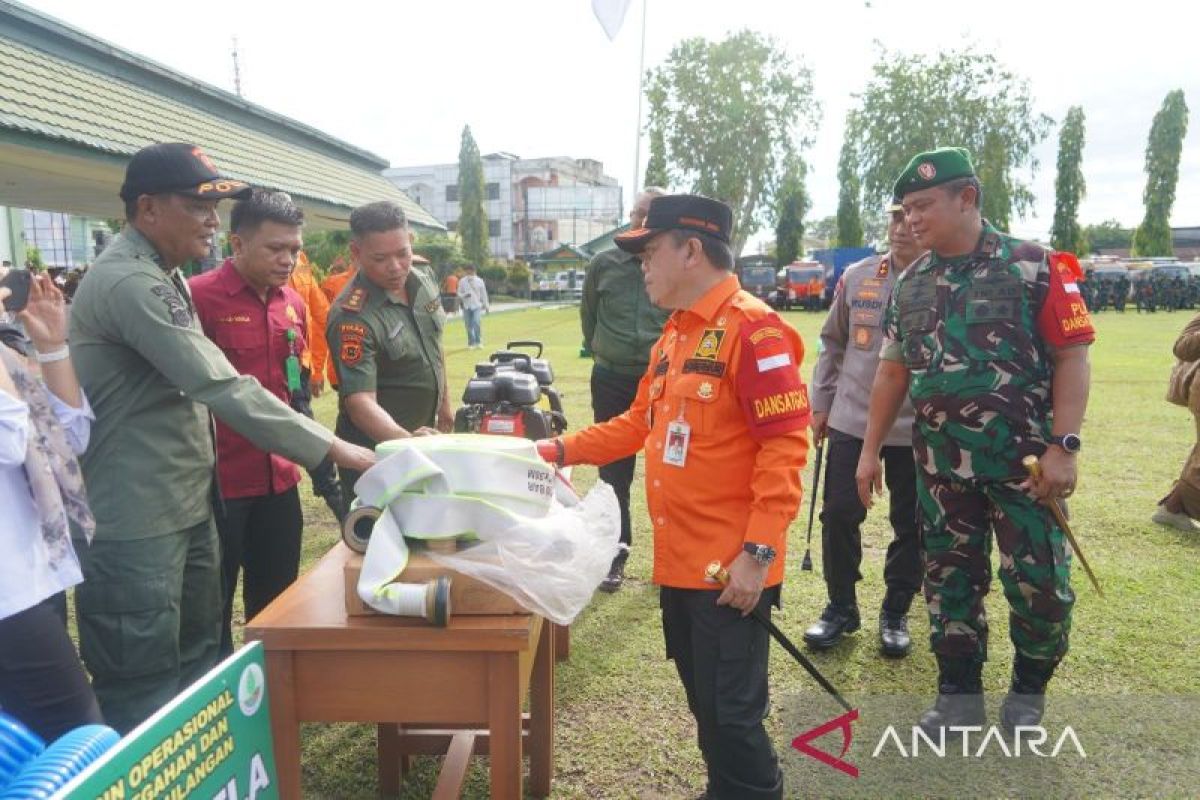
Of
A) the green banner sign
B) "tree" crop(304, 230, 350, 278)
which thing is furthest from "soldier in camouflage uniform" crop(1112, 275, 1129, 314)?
the green banner sign

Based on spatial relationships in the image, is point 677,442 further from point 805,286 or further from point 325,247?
point 805,286

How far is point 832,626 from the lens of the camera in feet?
12.3

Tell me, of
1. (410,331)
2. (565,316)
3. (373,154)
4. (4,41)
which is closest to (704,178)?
(565,316)

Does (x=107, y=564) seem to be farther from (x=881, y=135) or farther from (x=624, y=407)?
(x=881, y=135)

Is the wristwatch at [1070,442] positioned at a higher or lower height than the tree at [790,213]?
lower

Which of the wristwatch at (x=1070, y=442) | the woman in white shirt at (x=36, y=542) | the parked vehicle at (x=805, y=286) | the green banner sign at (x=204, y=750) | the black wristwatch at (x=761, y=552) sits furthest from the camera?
the parked vehicle at (x=805, y=286)

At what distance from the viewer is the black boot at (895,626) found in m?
3.61

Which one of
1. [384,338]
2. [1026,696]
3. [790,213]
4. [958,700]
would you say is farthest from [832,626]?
[790,213]

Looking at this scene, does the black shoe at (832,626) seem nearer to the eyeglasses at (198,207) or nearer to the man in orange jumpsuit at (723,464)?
the man in orange jumpsuit at (723,464)

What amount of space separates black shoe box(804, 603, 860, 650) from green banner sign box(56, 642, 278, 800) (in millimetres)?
2613

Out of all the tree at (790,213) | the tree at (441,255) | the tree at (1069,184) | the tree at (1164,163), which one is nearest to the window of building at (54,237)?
the tree at (441,255)

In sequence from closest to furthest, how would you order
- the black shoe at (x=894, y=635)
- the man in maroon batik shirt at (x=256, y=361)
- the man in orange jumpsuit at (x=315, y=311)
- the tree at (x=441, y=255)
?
the man in maroon batik shirt at (x=256, y=361)
the black shoe at (x=894, y=635)
the man in orange jumpsuit at (x=315, y=311)
the tree at (x=441, y=255)

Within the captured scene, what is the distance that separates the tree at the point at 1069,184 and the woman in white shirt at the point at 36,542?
59.3 meters

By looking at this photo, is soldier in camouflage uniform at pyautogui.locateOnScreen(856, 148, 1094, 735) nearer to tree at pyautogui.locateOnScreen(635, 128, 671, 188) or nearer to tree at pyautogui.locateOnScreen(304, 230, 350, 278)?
tree at pyautogui.locateOnScreen(304, 230, 350, 278)
